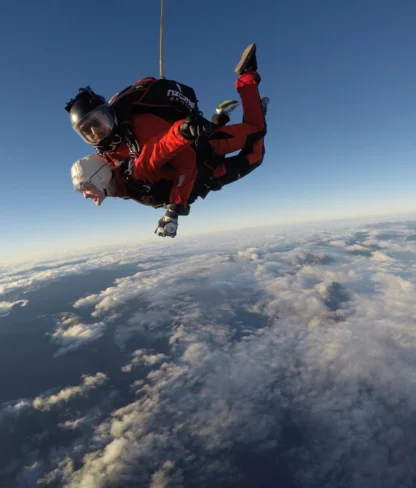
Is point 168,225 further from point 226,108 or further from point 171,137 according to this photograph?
point 226,108

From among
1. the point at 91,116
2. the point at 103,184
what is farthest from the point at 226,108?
the point at 103,184

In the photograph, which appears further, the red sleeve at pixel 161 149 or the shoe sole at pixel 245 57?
the shoe sole at pixel 245 57

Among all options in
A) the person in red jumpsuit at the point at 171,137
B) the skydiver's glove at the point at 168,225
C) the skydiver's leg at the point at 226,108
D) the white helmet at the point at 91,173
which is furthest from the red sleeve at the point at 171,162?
the skydiver's leg at the point at 226,108

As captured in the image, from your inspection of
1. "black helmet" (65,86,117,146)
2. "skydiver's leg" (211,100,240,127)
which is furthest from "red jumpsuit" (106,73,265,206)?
"black helmet" (65,86,117,146)

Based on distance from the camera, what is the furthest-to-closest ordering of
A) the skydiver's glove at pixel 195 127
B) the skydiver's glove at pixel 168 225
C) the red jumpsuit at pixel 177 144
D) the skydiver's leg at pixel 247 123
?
1. the skydiver's leg at pixel 247 123
2. the skydiver's glove at pixel 168 225
3. the red jumpsuit at pixel 177 144
4. the skydiver's glove at pixel 195 127

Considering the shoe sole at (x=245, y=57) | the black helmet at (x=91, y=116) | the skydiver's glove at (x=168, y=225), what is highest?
the shoe sole at (x=245, y=57)

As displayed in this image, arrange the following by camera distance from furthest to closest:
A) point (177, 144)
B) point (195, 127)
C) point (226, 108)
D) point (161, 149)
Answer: point (226, 108) → point (161, 149) → point (177, 144) → point (195, 127)

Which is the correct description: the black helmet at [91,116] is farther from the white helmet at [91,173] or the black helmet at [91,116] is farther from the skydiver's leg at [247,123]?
the skydiver's leg at [247,123]
